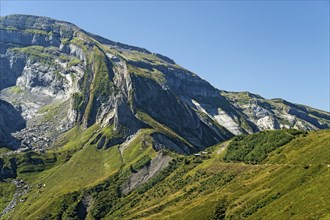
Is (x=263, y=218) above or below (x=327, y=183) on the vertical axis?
below

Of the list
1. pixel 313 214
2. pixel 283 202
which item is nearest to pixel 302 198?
pixel 283 202

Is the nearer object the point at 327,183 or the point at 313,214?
the point at 313,214

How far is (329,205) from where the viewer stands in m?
159

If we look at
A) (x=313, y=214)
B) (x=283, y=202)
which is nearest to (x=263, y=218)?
(x=283, y=202)

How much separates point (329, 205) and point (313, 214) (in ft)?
27.3

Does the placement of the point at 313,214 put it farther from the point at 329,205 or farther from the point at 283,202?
the point at 283,202

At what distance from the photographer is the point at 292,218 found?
165 metres

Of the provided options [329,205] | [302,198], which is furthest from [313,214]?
[302,198]

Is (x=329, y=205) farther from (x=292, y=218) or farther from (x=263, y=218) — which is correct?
(x=263, y=218)

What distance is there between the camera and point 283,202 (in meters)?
191

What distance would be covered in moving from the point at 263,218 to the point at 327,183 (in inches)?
1331

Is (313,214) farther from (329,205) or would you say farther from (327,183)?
(327,183)

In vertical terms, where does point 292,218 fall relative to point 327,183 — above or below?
below

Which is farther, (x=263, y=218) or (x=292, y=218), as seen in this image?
(x=263, y=218)
